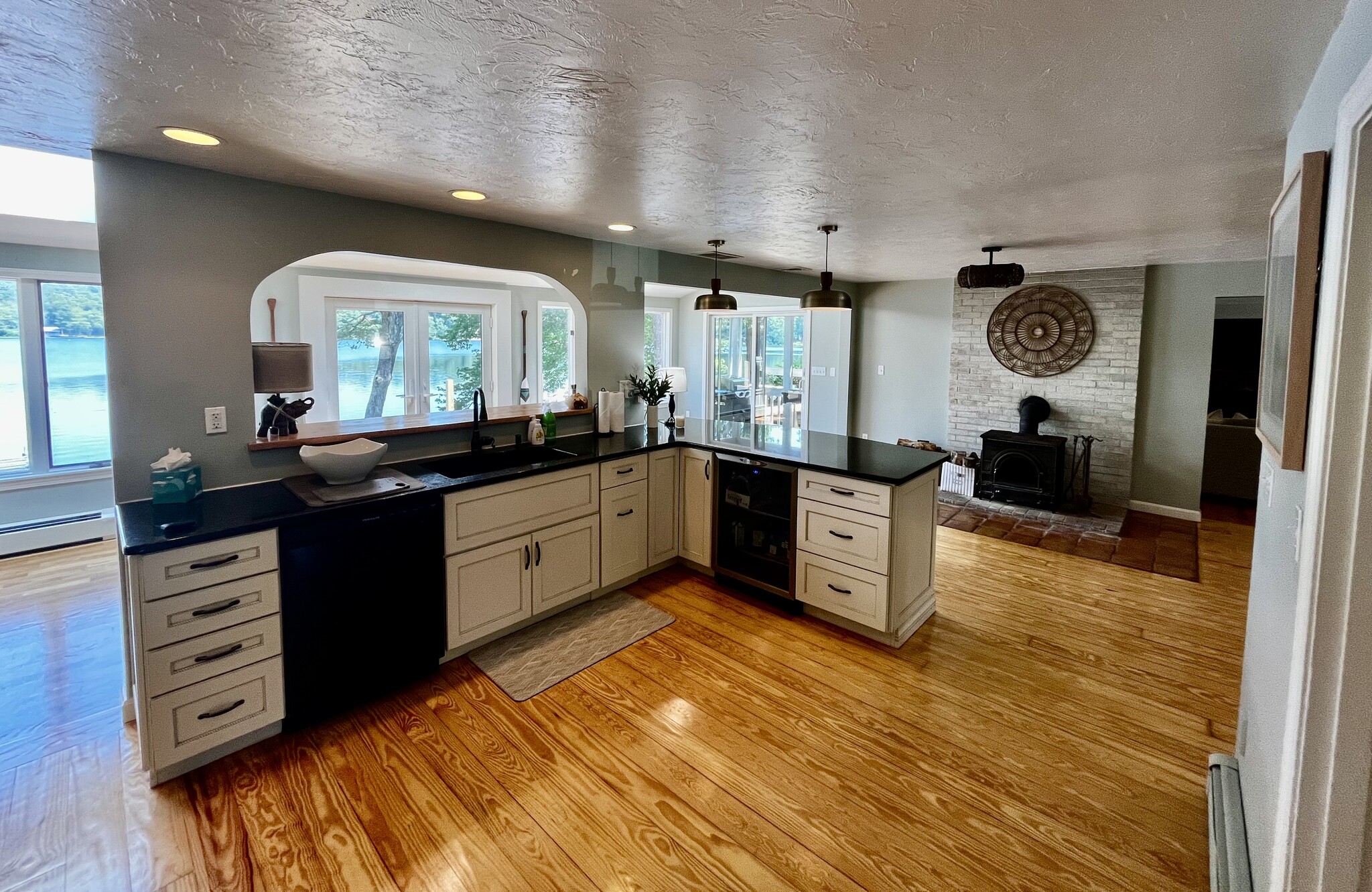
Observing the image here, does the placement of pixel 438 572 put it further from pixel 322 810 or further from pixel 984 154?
pixel 984 154

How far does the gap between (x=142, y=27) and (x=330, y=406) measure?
4774mm

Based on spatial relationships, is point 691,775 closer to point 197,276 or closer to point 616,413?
point 616,413

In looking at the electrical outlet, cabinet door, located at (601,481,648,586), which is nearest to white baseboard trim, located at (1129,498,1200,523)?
cabinet door, located at (601,481,648,586)

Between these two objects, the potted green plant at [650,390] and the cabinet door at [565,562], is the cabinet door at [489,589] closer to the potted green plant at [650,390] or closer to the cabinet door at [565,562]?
the cabinet door at [565,562]

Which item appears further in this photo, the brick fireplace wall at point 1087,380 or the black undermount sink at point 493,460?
the brick fireplace wall at point 1087,380

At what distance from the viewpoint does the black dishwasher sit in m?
2.33

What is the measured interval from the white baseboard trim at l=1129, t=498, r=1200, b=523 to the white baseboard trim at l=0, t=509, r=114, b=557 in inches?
335

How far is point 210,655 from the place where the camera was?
213 centimetres

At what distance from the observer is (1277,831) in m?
1.21

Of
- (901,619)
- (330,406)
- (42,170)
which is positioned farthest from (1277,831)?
(330,406)

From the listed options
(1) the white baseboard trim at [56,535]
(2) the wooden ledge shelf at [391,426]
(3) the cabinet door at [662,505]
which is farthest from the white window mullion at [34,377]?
(3) the cabinet door at [662,505]

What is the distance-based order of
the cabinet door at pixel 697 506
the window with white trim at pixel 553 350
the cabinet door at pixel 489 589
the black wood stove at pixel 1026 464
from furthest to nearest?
the window with white trim at pixel 553 350
the black wood stove at pixel 1026 464
the cabinet door at pixel 697 506
the cabinet door at pixel 489 589

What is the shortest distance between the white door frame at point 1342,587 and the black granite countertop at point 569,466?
1.89 meters

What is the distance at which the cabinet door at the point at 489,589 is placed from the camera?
284cm
